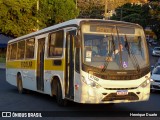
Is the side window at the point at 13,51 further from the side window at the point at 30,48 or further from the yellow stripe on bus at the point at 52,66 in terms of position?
the yellow stripe on bus at the point at 52,66

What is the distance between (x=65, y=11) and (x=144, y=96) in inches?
1826

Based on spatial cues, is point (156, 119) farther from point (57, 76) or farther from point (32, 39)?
point (32, 39)

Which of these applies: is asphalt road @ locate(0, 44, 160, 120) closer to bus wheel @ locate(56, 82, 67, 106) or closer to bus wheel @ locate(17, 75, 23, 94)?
bus wheel @ locate(56, 82, 67, 106)

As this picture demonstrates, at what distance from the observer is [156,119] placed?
461 inches

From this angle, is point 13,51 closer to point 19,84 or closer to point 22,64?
point 19,84

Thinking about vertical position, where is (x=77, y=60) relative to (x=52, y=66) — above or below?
above

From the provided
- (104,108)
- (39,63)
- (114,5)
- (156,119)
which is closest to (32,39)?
(39,63)

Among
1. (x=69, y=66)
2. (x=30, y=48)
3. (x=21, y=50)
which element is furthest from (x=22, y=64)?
(x=69, y=66)

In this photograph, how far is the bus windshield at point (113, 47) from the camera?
1283cm

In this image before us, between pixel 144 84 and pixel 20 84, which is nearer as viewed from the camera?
pixel 144 84

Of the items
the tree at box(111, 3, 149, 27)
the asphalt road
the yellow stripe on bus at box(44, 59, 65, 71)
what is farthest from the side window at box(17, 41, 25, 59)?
the tree at box(111, 3, 149, 27)

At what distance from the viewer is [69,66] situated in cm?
1371

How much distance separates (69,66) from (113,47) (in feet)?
5.20

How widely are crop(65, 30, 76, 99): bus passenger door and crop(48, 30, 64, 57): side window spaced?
53cm
